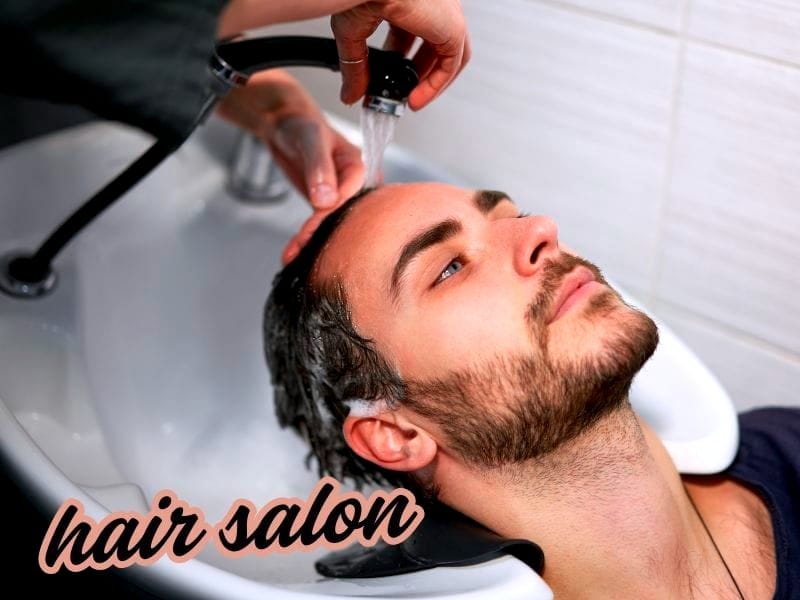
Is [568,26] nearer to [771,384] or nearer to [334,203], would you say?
[334,203]

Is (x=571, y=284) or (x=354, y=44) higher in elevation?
(x=354, y=44)

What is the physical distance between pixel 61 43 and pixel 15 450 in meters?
0.47

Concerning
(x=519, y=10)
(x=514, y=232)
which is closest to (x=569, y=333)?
(x=514, y=232)

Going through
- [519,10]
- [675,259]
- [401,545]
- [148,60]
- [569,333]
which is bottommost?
[401,545]

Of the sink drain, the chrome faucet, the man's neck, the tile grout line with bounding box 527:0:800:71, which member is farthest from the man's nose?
the sink drain

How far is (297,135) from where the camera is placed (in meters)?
1.37

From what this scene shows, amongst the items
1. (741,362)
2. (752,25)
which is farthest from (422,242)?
(741,362)

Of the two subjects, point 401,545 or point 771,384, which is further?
point 771,384

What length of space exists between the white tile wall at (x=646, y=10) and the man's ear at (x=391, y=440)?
66cm

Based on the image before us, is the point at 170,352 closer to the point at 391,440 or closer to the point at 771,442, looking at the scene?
the point at 391,440

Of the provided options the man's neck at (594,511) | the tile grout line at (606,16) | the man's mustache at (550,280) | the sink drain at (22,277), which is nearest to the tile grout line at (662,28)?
the tile grout line at (606,16)

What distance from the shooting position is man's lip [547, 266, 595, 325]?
3.44 ft

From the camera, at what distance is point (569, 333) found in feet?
3.38

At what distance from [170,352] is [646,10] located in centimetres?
84
